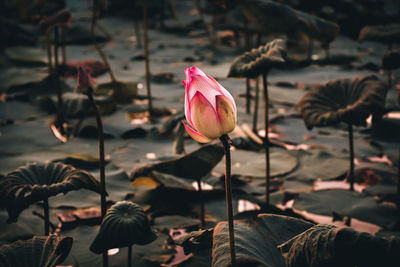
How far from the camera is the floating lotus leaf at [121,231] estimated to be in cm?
81

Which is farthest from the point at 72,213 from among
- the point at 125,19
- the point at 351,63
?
the point at 125,19

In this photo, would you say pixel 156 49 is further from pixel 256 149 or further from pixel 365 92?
pixel 365 92

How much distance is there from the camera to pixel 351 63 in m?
3.24

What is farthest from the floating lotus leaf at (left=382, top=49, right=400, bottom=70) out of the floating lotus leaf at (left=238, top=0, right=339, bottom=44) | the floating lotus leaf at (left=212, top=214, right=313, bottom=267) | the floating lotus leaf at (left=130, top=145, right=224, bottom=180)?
the floating lotus leaf at (left=212, top=214, right=313, bottom=267)

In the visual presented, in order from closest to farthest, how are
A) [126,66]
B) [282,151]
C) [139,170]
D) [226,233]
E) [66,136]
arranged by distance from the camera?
[226,233], [139,170], [282,151], [66,136], [126,66]

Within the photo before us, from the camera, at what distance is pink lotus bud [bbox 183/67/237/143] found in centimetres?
63

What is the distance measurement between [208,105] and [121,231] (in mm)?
342

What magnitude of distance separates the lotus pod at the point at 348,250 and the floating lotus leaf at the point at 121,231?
338mm

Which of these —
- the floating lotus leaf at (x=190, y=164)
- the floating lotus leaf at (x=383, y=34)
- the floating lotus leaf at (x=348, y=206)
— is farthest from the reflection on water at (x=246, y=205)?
the floating lotus leaf at (x=383, y=34)

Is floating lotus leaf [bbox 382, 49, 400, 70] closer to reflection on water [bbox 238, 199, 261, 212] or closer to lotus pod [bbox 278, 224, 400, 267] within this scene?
reflection on water [bbox 238, 199, 261, 212]

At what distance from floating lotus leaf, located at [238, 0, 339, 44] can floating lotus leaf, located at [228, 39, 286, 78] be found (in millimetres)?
271

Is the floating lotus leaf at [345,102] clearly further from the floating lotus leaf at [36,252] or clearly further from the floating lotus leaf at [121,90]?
the floating lotus leaf at [121,90]

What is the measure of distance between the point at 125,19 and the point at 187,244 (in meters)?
4.60

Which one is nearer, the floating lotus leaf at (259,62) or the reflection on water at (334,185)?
the floating lotus leaf at (259,62)
